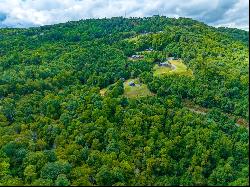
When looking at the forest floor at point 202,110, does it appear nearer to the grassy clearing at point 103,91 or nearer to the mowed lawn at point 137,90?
the mowed lawn at point 137,90

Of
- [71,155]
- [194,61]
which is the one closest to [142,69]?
[194,61]

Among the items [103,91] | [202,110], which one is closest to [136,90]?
[103,91]

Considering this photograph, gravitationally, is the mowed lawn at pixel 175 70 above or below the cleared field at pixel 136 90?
above

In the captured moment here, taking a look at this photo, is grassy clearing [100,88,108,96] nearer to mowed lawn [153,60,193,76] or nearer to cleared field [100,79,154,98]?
cleared field [100,79,154,98]

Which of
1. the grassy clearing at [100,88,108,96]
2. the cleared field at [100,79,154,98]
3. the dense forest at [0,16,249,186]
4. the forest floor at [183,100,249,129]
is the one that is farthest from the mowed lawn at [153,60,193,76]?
the forest floor at [183,100,249,129]

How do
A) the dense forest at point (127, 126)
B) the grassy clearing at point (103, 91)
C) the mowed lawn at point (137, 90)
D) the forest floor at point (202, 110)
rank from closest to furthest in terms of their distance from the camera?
1. the dense forest at point (127, 126)
2. the forest floor at point (202, 110)
3. the mowed lawn at point (137, 90)
4. the grassy clearing at point (103, 91)

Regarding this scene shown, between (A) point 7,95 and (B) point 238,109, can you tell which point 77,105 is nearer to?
(A) point 7,95

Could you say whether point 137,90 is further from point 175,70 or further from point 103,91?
point 175,70

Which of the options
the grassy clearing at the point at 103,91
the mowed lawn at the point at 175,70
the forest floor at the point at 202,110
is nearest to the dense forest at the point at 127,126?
the forest floor at the point at 202,110
